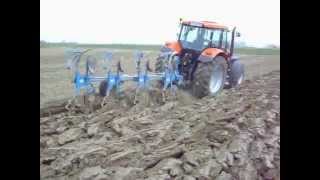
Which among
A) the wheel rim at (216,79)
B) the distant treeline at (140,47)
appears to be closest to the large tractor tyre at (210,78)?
the wheel rim at (216,79)

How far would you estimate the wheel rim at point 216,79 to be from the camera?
264 cm

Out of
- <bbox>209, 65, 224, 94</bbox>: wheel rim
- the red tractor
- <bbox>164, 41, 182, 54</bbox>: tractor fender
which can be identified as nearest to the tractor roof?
the red tractor

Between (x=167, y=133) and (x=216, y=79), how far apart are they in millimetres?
424

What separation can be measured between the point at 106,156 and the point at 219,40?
2.98 feet

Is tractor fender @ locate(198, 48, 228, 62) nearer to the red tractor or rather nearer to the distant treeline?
the red tractor

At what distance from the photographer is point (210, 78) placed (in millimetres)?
2635

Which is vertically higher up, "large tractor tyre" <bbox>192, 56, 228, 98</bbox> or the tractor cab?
the tractor cab

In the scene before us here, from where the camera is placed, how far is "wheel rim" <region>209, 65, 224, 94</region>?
2.64 metres

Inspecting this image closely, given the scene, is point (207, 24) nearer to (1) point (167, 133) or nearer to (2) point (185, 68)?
(2) point (185, 68)

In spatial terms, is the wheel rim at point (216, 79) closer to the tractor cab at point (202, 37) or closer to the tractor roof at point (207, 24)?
the tractor cab at point (202, 37)

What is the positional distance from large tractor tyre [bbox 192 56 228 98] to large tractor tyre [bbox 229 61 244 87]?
0.04 metres
